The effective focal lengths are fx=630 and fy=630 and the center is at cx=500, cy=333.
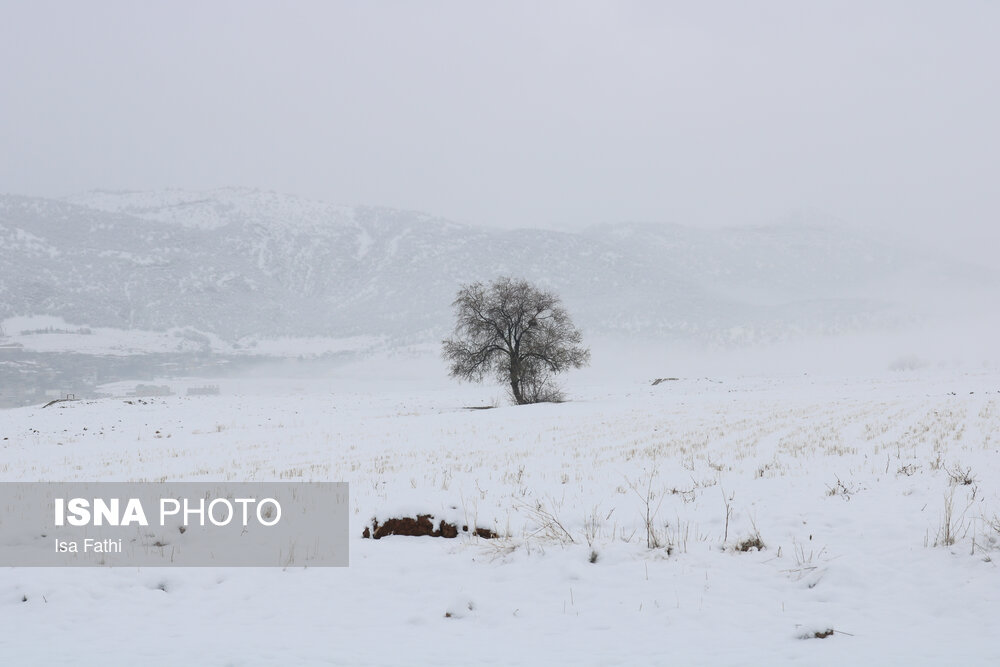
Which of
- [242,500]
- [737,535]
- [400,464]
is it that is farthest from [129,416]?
[737,535]

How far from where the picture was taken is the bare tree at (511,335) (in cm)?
4519

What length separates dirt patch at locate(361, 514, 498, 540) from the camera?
901 centimetres

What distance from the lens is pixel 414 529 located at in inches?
359

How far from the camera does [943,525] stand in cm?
800

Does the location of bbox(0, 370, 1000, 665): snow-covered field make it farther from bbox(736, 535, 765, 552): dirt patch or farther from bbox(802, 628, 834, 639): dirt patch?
bbox(736, 535, 765, 552): dirt patch

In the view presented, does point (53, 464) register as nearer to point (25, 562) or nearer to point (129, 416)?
point (25, 562)

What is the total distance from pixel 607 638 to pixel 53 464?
21600 millimetres

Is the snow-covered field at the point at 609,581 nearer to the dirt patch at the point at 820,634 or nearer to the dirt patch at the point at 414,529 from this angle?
the dirt patch at the point at 820,634

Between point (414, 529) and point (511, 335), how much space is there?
122 ft

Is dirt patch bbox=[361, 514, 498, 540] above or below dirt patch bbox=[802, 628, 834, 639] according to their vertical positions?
below
